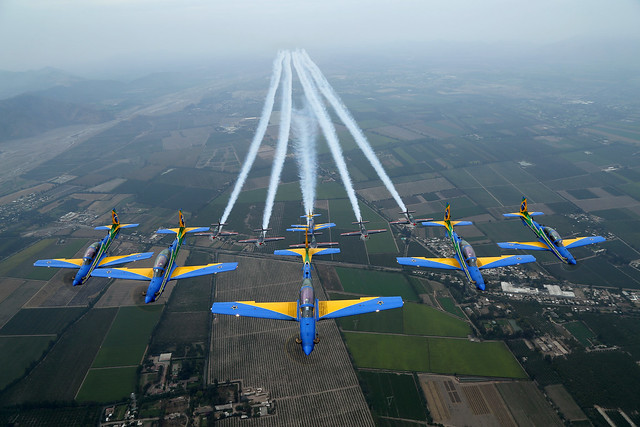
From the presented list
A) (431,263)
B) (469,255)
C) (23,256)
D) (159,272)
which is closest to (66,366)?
(159,272)

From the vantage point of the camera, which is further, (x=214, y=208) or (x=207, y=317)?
(x=214, y=208)

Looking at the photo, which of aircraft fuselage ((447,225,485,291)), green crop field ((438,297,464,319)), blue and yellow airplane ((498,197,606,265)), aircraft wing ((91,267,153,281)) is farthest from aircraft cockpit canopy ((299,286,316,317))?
blue and yellow airplane ((498,197,606,265))

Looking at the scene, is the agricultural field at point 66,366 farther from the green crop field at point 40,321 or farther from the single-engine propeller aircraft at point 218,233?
the single-engine propeller aircraft at point 218,233

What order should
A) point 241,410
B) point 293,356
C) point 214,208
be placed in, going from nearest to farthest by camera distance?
point 241,410 → point 293,356 → point 214,208

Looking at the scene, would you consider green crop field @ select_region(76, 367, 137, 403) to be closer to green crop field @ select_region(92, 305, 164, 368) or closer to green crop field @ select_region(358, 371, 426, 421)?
green crop field @ select_region(92, 305, 164, 368)

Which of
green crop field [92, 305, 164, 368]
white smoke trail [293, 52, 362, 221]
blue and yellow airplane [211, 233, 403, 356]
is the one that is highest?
blue and yellow airplane [211, 233, 403, 356]

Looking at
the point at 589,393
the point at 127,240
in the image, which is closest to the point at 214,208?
the point at 127,240

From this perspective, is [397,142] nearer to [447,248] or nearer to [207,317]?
[447,248]
